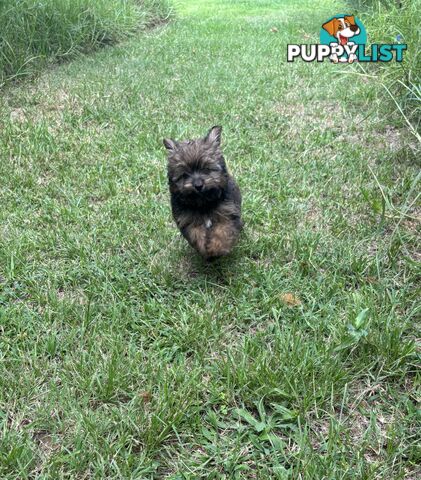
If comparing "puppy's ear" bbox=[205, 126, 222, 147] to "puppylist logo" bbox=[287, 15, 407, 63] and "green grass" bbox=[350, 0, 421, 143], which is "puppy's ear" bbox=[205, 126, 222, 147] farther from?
"puppylist logo" bbox=[287, 15, 407, 63]

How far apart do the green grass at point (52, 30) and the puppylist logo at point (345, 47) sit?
154 inches

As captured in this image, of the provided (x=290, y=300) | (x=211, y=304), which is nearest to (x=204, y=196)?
(x=211, y=304)

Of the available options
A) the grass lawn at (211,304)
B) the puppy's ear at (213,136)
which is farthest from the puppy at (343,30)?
the puppy's ear at (213,136)

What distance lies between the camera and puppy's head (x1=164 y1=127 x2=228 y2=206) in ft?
11.0

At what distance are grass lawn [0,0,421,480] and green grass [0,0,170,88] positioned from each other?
4.79ft

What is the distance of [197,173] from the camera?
3381 mm

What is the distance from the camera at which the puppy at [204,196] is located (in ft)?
Result: 11.1

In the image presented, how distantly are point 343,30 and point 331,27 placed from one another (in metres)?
1.58

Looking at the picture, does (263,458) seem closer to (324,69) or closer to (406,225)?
(406,225)

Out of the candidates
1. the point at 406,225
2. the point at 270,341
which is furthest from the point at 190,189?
the point at 406,225

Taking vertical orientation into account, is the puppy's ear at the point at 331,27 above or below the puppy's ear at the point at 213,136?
below

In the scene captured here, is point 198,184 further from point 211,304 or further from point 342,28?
point 342,28

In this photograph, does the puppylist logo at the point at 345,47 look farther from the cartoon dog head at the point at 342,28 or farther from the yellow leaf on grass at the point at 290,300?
the yellow leaf on grass at the point at 290,300

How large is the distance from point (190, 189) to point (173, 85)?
5266mm
